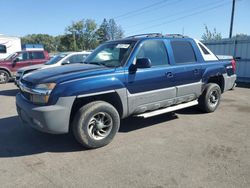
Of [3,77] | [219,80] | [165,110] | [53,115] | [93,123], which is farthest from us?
[3,77]

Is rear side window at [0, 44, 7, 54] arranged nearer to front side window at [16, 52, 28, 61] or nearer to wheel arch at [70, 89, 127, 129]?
front side window at [16, 52, 28, 61]

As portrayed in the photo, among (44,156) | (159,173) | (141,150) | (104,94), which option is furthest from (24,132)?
(159,173)

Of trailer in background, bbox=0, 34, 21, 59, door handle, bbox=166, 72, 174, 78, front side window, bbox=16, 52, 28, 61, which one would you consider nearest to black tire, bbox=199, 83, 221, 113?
door handle, bbox=166, 72, 174, 78

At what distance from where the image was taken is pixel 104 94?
4.34 meters

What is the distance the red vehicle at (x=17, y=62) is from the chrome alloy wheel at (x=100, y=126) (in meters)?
11.1

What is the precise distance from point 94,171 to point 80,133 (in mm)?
770

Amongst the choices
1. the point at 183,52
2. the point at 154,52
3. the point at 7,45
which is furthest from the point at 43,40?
the point at 154,52

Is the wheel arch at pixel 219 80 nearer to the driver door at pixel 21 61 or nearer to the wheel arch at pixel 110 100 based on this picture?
the wheel arch at pixel 110 100

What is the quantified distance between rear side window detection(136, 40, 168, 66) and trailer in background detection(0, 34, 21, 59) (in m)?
17.9

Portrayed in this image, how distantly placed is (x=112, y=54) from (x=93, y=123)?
1552 mm

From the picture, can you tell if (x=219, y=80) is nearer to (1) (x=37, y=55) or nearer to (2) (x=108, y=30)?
(1) (x=37, y=55)

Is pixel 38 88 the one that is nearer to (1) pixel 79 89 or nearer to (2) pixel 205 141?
(1) pixel 79 89

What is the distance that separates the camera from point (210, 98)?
21.1 feet

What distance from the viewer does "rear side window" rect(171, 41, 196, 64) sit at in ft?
17.7
